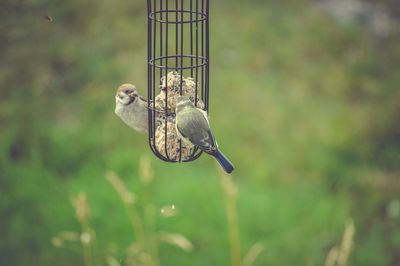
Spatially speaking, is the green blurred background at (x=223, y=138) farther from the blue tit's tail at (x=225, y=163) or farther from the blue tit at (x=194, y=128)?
the blue tit's tail at (x=225, y=163)

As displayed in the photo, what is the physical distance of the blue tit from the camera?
3845 mm

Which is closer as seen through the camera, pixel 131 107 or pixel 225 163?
pixel 225 163

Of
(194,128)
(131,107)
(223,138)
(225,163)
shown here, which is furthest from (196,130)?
(223,138)

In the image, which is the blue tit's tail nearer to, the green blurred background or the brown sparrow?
the brown sparrow

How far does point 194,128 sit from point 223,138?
457 cm

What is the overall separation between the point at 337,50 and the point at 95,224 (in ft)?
15.7

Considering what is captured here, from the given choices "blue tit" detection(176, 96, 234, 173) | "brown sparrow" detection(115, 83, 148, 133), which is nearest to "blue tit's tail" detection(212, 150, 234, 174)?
"blue tit" detection(176, 96, 234, 173)

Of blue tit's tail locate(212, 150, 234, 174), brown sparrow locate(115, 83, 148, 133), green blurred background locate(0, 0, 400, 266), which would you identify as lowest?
green blurred background locate(0, 0, 400, 266)

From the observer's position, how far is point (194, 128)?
384 centimetres

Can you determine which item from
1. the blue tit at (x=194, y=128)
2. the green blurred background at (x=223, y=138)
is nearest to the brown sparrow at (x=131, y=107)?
the blue tit at (x=194, y=128)

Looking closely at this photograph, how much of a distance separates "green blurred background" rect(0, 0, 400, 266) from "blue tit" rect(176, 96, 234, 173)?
2.33m

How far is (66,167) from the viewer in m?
8.17

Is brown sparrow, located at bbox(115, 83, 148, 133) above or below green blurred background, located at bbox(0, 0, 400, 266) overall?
above

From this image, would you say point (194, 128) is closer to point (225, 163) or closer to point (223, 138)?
point (225, 163)
